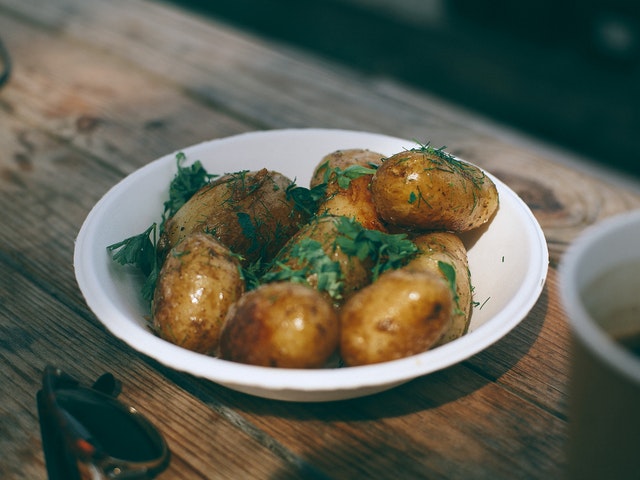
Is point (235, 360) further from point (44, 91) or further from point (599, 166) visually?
point (599, 166)

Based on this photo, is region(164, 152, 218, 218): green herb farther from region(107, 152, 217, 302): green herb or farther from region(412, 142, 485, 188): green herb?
region(412, 142, 485, 188): green herb

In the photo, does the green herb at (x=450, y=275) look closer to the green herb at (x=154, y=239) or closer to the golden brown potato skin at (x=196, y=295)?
the golden brown potato skin at (x=196, y=295)

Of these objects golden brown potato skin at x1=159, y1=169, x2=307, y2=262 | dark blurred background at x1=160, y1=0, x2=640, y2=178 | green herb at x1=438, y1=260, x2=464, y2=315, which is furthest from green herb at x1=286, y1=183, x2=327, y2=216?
dark blurred background at x1=160, y1=0, x2=640, y2=178

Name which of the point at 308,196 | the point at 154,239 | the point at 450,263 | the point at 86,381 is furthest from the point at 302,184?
the point at 86,381

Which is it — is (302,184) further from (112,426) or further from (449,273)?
(112,426)

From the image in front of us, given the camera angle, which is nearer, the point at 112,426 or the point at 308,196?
the point at 112,426

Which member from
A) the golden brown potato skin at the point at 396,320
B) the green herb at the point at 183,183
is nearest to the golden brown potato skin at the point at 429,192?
the golden brown potato skin at the point at 396,320
